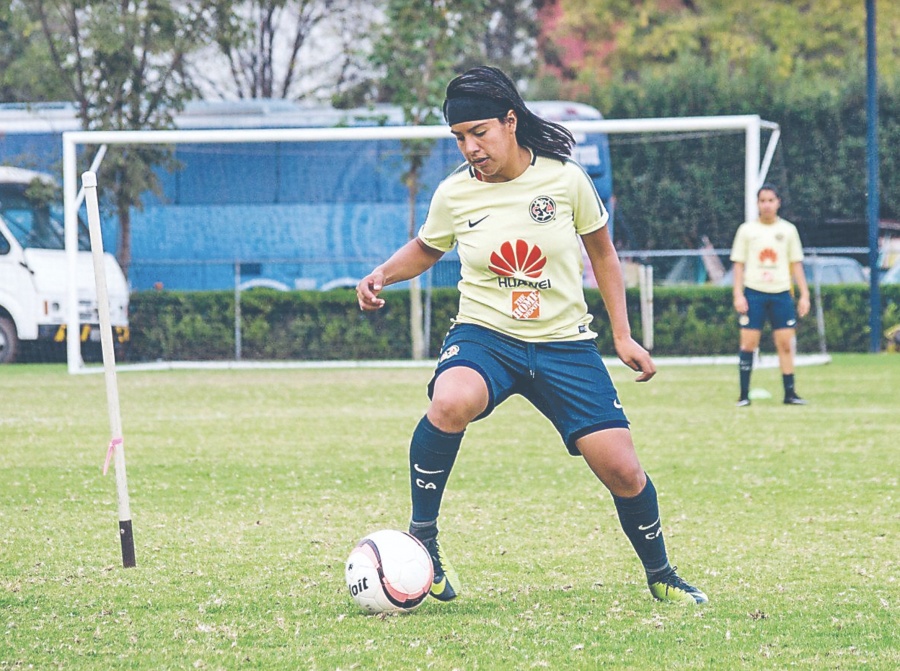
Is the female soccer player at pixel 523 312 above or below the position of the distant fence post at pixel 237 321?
above

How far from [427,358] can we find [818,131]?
13.0 m

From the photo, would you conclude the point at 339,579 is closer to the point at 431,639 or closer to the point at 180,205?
the point at 431,639

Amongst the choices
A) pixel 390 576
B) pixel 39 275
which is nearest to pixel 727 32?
pixel 39 275

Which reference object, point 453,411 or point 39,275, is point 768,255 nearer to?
point 453,411

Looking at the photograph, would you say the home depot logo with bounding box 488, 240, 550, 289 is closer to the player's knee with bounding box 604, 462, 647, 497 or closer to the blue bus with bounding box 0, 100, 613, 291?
the player's knee with bounding box 604, 462, 647, 497

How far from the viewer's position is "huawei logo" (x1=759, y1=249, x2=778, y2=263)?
13.1 meters

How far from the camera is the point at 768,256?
13.1 metres

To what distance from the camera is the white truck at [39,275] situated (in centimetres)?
2147

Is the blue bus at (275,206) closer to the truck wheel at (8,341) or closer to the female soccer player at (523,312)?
the truck wheel at (8,341)

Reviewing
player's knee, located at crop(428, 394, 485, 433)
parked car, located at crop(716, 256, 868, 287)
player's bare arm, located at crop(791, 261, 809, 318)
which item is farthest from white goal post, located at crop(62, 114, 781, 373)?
player's knee, located at crop(428, 394, 485, 433)

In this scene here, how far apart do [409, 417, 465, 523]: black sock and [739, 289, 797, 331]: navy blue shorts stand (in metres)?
8.84

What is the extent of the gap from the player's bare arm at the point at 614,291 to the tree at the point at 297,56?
29.4m

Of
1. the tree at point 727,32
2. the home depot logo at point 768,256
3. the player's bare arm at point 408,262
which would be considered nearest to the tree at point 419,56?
the home depot logo at point 768,256

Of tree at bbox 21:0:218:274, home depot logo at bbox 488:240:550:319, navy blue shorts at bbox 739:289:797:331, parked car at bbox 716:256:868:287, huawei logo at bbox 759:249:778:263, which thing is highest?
tree at bbox 21:0:218:274
